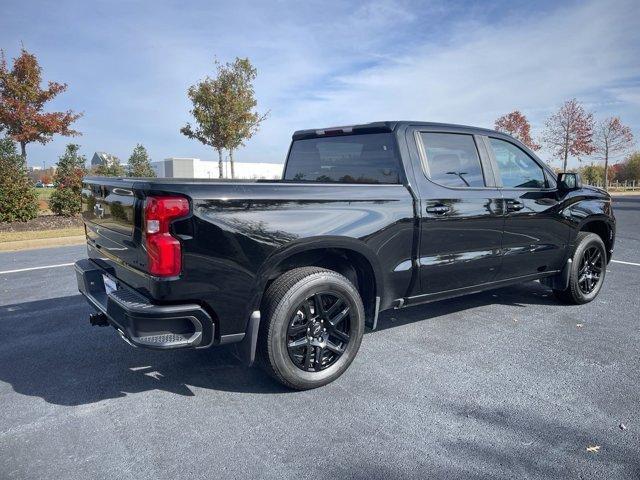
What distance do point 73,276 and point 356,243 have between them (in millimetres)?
5106

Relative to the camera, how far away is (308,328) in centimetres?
313

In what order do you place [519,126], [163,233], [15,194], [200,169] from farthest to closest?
[200,169]
[519,126]
[15,194]
[163,233]

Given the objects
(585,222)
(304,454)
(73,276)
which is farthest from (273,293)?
(73,276)

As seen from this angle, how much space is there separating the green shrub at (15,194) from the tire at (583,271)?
12573 millimetres

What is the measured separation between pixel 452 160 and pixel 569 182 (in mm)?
1591

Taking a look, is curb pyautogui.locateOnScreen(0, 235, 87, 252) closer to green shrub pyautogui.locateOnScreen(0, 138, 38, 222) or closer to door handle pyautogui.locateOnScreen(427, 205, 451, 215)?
green shrub pyautogui.locateOnScreen(0, 138, 38, 222)

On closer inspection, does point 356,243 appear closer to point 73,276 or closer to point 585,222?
point 585,222

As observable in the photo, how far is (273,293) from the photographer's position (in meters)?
2.96

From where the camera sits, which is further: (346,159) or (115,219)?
(346,159)

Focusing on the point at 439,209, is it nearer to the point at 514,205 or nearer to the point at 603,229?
the point at 514,205

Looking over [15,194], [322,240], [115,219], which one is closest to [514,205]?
[322,240]

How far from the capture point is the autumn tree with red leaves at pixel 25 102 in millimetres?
14875

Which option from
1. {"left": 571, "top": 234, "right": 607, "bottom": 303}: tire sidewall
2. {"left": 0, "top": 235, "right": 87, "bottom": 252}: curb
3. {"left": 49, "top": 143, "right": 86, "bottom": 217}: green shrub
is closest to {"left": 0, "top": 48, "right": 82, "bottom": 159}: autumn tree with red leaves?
{"left": 49, "top": 143, "right": 86, "bottom": 217}: green shrub

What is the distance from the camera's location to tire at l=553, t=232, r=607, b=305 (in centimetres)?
496
